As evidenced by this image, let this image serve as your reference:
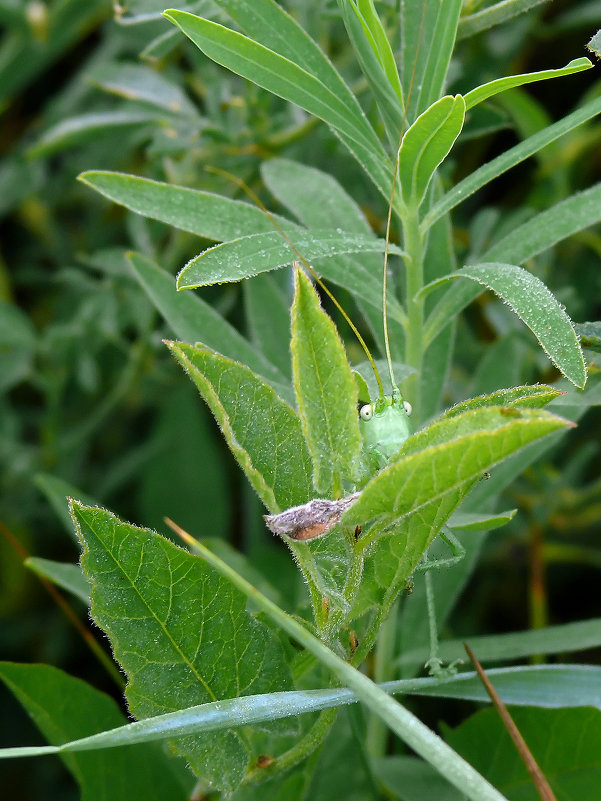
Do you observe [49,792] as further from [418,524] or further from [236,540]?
[418,524]

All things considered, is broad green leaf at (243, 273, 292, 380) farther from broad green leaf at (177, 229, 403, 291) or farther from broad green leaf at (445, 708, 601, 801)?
broad green leaf at (445, 708, 601, 801)

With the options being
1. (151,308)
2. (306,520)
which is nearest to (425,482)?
(306,520)

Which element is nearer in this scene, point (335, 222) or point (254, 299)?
point (335, 222)

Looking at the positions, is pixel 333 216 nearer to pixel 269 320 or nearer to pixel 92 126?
pixel 269 320

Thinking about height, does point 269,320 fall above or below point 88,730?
above

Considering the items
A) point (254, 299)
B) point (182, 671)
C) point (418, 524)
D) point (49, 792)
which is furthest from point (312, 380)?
point (49, 792)

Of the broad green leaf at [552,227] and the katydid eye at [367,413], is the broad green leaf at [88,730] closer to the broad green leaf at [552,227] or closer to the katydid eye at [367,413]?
the katydid eye at [367,413]

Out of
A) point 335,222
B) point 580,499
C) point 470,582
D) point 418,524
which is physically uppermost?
point 335,222
